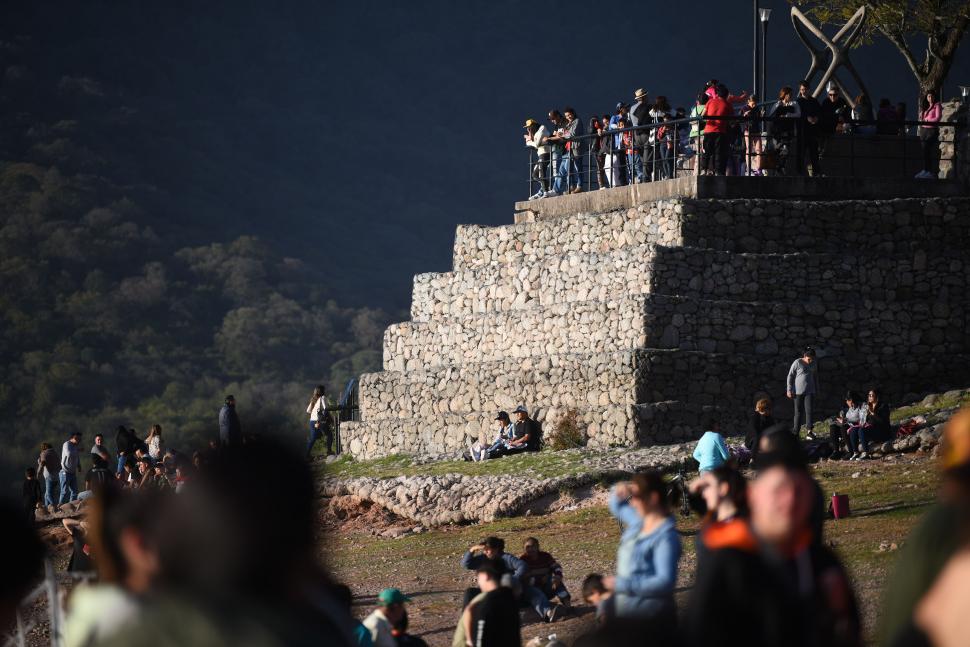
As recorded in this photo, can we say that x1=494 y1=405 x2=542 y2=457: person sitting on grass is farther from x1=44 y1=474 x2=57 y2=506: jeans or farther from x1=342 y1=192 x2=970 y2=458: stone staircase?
x1=44 y1=474 x2=57 y2=506: jeans

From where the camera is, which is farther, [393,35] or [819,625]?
[393,35]

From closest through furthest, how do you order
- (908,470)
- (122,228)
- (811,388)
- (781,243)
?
(908,470)
(811,388)
(781,243)
(122,228)

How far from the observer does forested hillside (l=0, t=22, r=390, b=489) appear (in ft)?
262

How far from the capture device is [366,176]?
420ft

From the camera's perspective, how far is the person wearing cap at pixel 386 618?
8.18 meters

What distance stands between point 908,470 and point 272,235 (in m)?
102

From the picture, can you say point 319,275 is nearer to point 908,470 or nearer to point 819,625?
point 908,470

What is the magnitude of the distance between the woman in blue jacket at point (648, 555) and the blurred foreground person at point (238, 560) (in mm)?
3395

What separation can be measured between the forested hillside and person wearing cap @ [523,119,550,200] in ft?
138

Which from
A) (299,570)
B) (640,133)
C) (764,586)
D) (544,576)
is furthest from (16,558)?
(640,133)

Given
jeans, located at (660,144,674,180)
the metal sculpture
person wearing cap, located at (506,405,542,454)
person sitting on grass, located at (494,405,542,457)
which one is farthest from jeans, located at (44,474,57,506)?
the metal sculpture

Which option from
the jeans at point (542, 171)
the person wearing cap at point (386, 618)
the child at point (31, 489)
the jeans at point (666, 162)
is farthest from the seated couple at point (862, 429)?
the child at point (31, 489)

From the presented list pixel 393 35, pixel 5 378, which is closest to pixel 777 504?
pixel 5 378

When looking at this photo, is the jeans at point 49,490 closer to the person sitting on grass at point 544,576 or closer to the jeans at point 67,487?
the jeans at point 67,487
